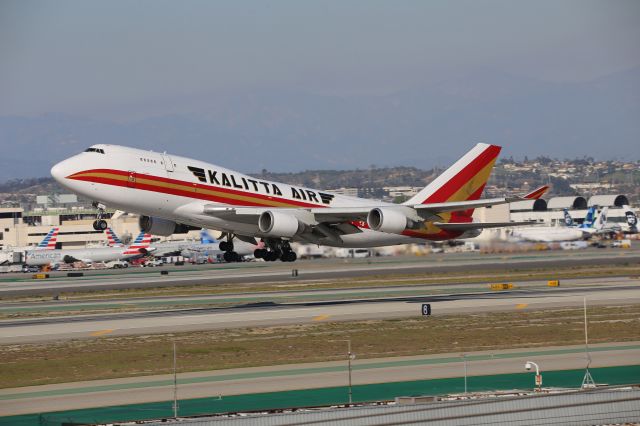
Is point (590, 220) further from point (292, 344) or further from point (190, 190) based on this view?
point (292, 344)

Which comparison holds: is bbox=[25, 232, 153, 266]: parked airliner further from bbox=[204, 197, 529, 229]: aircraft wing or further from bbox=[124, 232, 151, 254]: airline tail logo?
bbox=[204, 197, 529, 229]: aircraft wing

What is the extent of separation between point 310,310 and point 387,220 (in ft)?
26.5

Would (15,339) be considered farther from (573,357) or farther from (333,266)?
(333,266)

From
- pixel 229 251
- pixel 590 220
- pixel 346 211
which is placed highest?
pixel 590 220

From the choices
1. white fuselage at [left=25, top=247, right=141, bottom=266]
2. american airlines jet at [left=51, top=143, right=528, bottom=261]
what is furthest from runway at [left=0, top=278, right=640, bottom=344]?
white fuselage at [left=25, top=247, right=141, bottom=266]

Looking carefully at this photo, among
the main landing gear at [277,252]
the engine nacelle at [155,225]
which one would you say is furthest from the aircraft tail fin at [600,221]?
the engine nacelle at [155,225]

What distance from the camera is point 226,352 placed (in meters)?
44.4

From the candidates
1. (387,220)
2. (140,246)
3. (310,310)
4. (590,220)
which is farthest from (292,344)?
(590,220)

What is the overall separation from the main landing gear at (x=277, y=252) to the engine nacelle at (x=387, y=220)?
7138 mm

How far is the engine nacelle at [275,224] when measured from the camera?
58.9 m

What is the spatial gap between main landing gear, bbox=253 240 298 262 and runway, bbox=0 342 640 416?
2285 centimetres

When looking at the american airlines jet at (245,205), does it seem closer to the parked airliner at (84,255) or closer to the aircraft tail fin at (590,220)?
the parked airliner at (84,255)

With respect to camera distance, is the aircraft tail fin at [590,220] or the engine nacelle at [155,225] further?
the aircraft tail fin at [590,220]

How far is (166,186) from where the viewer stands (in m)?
56.7
